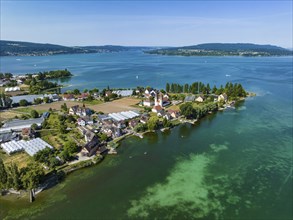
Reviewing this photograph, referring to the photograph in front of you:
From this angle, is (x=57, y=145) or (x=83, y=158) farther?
(x=57, y=145)

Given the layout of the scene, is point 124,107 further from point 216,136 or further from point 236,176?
point 236,176

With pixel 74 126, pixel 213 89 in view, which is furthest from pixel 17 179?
pixel 213 89

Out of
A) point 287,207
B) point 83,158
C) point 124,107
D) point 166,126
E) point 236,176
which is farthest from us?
point 124,107

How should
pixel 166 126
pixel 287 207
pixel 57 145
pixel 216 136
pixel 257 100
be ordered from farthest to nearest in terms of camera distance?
pixel 257 100
pixel 166 126
pixel 216 136
pixel 57 145
pixel 287 207

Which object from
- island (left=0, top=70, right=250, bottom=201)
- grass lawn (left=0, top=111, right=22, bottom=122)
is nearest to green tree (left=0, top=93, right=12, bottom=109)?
island (left=0, top=70, right=250, bottom=201)

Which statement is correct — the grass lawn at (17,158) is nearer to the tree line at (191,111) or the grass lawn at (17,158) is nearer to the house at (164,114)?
A: the house at (164,114)

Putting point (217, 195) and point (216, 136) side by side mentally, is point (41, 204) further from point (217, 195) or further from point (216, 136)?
point (216, 136)

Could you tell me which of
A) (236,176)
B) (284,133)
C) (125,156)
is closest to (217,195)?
(236,176)

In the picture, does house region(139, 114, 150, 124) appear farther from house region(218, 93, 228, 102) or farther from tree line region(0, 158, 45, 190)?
house region(218, 93, 228, 102)
